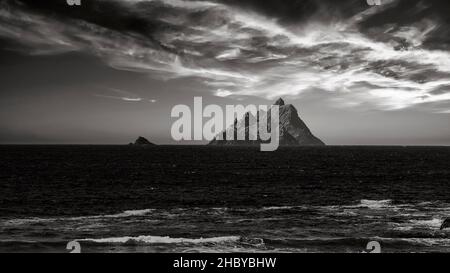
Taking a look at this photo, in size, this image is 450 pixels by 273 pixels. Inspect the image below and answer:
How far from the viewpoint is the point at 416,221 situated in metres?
33.1

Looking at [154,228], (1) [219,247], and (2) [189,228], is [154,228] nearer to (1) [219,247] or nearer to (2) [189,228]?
(2) [189,228]

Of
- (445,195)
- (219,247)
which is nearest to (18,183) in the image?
(219,247)

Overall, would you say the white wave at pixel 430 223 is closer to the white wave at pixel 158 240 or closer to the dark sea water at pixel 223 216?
the dark sea water at pixel 223 216

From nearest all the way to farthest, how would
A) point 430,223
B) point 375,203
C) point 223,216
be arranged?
point 430,223 → point 223,216 → point 375,203

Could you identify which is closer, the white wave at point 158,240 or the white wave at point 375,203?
the white wave at point 158,240

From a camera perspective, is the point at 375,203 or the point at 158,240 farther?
the point at 375,203

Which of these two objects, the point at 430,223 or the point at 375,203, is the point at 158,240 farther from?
the point at 375,203

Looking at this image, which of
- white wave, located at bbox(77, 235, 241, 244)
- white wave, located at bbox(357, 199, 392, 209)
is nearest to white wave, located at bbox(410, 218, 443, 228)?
white wave, located at bbox(357, 199, 392, 209)

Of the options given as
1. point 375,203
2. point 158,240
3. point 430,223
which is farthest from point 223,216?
point 375,203

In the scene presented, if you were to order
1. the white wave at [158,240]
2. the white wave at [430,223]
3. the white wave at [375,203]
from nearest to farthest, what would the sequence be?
the white wave at [158,240] < the white wave at [430,223] < the white wave at [375,203]

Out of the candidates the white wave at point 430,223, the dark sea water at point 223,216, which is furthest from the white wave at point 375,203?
the white wave at point 430,223

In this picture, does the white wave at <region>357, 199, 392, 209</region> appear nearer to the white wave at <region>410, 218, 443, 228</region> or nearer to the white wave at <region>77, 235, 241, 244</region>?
the white wave at <region>410, 218, 443, 228</region>

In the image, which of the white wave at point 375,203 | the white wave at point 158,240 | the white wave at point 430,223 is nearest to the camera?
the white wave at point 158,240
